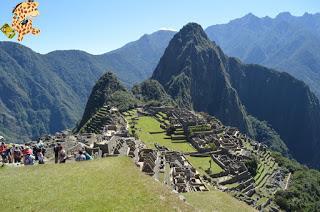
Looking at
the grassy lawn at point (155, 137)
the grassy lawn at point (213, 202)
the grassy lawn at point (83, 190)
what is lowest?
the grassy lawn at point (155, 137)

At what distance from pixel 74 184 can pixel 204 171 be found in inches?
1480

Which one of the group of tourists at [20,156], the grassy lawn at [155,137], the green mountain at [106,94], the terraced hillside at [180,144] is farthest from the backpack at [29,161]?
the green mountain at [106,94]

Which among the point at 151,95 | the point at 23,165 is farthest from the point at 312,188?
the point at 151,95

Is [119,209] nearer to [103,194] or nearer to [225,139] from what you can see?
[103,194]

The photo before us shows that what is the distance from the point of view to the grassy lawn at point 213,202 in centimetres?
2414

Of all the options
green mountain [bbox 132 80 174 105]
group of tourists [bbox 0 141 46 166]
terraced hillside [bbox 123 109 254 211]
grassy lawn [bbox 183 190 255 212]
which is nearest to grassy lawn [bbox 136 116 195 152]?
terraced hillside [bbox 123 109 254 211]

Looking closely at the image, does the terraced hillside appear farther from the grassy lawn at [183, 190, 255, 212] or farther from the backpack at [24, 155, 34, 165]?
the backpack at [24, 155, 34, 165]

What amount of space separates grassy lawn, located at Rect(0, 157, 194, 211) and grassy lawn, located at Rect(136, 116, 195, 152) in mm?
40701

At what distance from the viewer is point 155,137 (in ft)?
242

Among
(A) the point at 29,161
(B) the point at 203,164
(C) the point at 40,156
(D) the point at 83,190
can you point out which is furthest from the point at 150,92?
(D) the point at 83,190

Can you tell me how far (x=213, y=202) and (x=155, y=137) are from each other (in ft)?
158

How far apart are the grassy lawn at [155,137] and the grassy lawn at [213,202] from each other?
34.1 m

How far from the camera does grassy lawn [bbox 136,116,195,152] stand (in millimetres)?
67688

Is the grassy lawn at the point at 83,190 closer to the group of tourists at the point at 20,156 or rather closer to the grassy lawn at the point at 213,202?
the group of tourists at the point at 20,156
